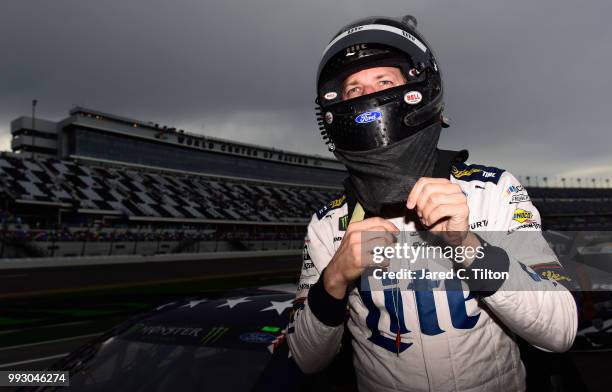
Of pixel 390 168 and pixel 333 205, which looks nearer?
pixel 390 168

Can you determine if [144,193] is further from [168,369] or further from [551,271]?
[551,271]

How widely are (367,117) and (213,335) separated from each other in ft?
4.84

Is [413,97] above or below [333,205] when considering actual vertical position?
above

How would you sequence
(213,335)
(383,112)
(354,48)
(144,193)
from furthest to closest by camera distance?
(144,193)
(213,335)
(354,48)
(383,112)

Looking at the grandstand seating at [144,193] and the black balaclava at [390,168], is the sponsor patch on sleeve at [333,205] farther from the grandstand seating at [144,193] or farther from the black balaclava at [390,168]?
the grandstand seating at [144,193]

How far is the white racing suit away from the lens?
1218mm

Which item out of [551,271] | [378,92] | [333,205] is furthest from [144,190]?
[551,271]

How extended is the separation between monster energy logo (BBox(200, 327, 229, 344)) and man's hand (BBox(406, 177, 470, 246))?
1.55 metres

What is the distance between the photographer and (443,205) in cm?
104

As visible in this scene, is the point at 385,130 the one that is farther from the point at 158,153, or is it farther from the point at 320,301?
the point at 158,153

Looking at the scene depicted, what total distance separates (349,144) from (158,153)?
55202 mm

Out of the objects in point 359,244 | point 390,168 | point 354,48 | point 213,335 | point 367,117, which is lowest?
point 213,335

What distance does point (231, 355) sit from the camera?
213cm

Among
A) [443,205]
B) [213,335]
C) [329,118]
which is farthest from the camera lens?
[213,335]
